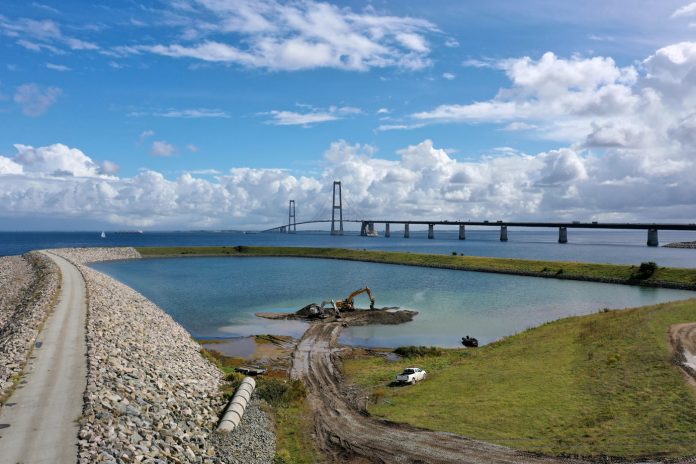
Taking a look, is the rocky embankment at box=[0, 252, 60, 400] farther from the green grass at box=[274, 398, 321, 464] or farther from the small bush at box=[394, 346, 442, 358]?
the small bush at box=[394, 346, 442, 358]

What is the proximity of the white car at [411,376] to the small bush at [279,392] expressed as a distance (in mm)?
6438

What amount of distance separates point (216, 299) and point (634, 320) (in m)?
53.1

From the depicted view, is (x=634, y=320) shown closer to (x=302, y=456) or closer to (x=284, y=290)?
(x=302, y=456)

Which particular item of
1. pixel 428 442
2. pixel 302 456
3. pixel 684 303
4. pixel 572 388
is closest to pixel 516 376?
pixel 572 388

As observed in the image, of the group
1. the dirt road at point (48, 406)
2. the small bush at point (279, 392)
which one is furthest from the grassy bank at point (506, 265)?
the dirt road at point (48, 406)

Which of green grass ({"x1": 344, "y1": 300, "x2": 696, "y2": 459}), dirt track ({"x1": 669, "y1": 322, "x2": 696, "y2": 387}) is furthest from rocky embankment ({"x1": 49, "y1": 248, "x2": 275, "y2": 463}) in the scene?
dirt track ({"x1": 669, "y1": 322, "x2": 696, "y2": 387})

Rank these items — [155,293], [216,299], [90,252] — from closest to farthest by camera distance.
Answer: [216,299], [155,293], [90,252]

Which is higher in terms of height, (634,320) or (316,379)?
(634,320)

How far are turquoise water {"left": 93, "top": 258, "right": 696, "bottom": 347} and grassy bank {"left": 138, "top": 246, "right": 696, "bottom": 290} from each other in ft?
16.6

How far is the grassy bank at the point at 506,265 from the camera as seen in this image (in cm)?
9231

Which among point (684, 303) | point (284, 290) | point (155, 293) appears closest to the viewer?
point (684, 303)

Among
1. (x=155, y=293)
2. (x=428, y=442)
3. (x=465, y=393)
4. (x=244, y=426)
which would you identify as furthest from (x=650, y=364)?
(x=155, y=293)

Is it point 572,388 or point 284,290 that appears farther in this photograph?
point 284,290

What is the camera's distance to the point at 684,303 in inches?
1884
